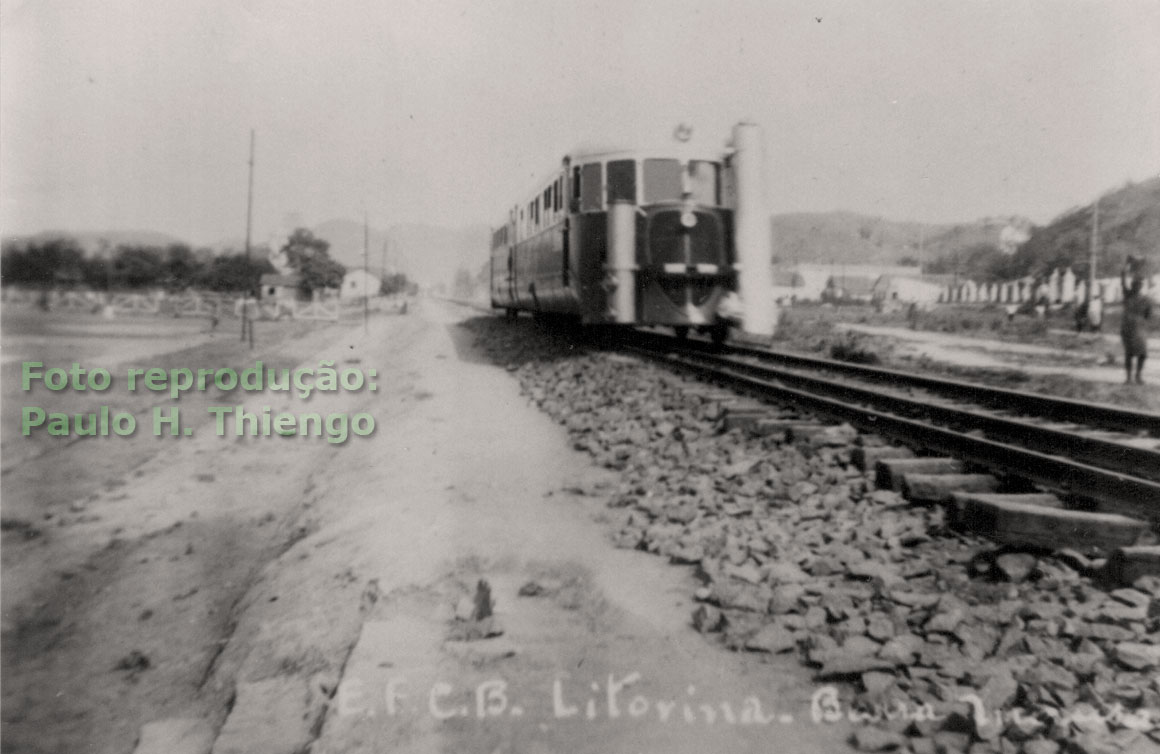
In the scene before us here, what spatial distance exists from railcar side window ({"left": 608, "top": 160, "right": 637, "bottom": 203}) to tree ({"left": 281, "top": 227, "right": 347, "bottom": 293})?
45487 mm

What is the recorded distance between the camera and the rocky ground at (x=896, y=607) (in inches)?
111

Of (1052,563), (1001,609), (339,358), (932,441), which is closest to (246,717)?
(1001,609)

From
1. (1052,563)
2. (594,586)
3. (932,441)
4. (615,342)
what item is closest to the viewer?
(1052,563)

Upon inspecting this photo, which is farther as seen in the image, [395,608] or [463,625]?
[395,608]

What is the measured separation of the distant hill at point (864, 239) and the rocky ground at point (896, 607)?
9419cm

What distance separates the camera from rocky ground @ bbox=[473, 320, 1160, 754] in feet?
9.22

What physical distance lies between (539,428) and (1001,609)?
210 inches

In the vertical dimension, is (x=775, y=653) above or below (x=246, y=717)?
above

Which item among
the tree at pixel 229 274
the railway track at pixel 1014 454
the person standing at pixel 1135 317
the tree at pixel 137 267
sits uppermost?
the tree at pixel 229 274

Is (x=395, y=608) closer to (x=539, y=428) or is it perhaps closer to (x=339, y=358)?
(x=539, y=428)

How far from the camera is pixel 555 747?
299 cm

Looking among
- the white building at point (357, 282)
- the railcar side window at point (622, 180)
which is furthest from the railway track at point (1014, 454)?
the white building at point (357, 282)

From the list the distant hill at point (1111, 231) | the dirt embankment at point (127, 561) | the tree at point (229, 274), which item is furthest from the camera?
the distant hill at point (1111, 231)

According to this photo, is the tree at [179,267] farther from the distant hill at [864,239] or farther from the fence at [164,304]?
the distant hill at [864,239]
